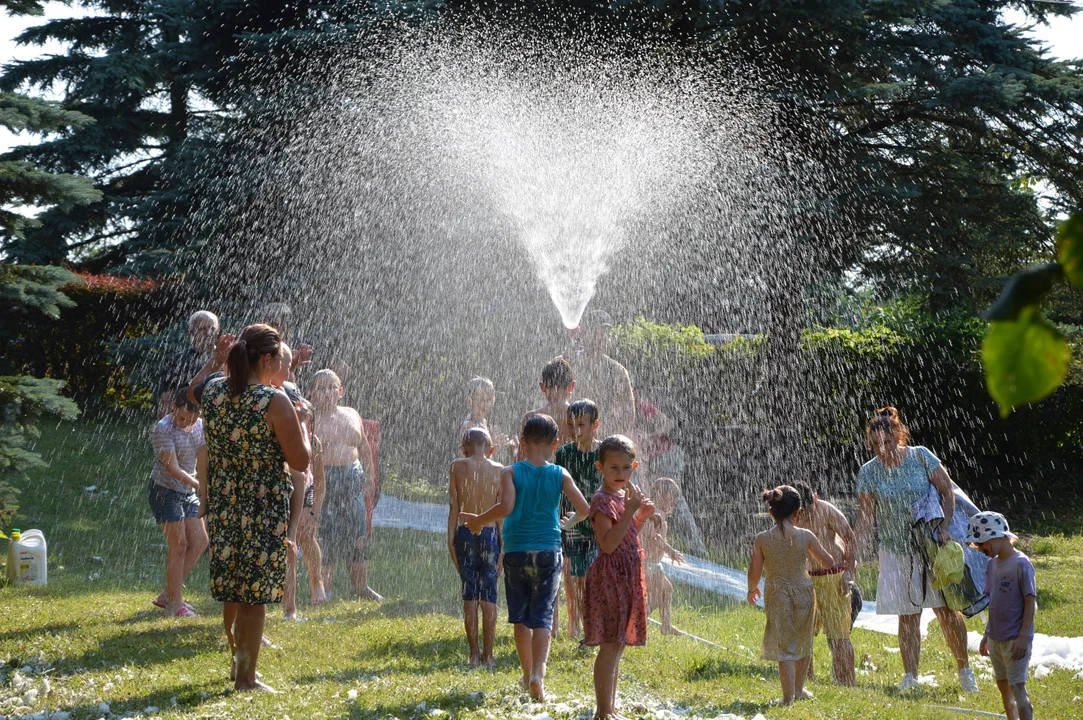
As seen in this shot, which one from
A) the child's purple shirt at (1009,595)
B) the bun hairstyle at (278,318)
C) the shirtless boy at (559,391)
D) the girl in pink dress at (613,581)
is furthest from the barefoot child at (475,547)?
the child's purple shirt at (1009,595)

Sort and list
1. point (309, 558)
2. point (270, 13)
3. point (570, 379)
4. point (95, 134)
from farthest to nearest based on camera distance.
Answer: point (95, 134) → point (270, 13) → point (309, 558) → point (570, 379)

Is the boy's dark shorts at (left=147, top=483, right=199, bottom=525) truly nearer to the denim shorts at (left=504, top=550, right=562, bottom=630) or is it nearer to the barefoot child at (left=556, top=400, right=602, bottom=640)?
the barefoot child at (left=556, top=400, right=602, bottom=640)

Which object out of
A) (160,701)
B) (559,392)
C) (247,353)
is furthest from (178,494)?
(559,392)

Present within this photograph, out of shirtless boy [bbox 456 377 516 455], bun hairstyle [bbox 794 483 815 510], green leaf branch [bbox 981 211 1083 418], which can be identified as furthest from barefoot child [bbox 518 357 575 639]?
green leaf branch [bbox 981 211 1083 418]

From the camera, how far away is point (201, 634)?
7094mm

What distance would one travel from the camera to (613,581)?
5273 mm

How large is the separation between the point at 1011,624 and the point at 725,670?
6.70ft

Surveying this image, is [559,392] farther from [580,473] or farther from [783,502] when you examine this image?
[783,502]

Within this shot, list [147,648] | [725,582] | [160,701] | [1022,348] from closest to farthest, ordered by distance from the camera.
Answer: [1022,348], [160,701], [147,648], [725,582]

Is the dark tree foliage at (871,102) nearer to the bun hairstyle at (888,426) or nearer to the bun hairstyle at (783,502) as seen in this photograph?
the bun hairstyle at (888,426)

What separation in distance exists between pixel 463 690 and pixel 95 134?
719 inches

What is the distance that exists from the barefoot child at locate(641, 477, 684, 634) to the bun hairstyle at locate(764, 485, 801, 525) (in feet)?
4.23

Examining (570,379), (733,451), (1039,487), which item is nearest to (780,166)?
(733,451)

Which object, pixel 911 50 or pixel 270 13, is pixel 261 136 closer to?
pixel 270 13
